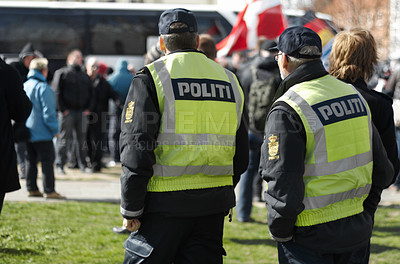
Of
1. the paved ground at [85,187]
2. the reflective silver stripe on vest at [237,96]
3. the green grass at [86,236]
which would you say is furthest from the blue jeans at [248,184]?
the reflective silver stripe on vest at [237,96]

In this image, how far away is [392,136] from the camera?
12.1ft

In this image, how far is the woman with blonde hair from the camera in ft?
12.0

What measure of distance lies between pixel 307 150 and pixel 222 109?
0.69 meters

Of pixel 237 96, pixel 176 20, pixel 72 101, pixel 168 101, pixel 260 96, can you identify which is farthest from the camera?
pixel 72 101

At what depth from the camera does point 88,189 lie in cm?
898

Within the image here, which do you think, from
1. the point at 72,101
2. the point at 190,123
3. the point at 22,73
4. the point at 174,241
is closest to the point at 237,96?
the point at 190,123

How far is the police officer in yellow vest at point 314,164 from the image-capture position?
113 inches

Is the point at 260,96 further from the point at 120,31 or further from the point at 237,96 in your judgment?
the point at 120,31

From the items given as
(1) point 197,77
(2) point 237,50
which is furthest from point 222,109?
(2) point 237,50

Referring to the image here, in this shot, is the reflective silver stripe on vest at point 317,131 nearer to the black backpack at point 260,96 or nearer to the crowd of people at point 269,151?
the crowd of people at point 269,151

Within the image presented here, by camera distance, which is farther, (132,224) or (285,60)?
(132,224)

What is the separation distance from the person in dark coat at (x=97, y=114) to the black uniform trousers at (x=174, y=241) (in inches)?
299

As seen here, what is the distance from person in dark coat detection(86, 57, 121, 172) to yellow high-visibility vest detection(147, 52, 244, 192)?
7.59m

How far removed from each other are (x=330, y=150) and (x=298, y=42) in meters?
0.63
